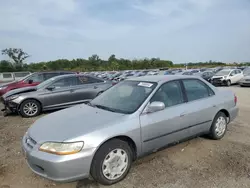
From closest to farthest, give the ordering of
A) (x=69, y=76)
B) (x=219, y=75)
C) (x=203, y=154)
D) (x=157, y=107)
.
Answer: (x=157, y=107), (x=203, y=154), (x=69, y=76), (x=219, y=75)

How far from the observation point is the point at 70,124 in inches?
119

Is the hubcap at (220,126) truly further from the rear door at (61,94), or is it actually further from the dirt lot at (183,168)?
the rear door at (61,94)

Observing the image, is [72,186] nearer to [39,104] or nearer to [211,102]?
[211,102]

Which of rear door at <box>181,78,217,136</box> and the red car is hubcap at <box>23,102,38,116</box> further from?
rear door at <box>181,78,217,136</box>

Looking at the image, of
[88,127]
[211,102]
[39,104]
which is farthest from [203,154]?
[39,104]

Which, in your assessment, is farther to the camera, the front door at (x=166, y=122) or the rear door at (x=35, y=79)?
the rear door at (x=35, y=79)

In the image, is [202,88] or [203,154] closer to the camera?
[203,154]

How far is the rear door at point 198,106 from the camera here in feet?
12.4

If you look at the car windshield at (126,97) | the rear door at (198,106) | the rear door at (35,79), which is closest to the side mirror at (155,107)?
the car windshield at (126,97)

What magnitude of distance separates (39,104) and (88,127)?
204 inches

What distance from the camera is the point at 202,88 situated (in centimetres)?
429

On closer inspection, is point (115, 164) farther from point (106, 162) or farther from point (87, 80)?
point (87, 80)

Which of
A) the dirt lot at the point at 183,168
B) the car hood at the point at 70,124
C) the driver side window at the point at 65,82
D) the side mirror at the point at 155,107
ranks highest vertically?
the driver side window at the point at 65,82

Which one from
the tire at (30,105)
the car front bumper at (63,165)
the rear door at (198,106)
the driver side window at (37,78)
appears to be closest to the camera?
the car front bumper at (63,165)
